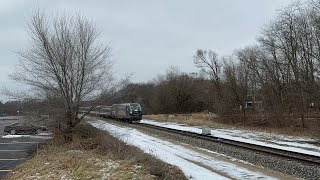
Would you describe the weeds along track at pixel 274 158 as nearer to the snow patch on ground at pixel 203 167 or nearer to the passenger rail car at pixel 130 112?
the snow patch on ground at pixel 203 167

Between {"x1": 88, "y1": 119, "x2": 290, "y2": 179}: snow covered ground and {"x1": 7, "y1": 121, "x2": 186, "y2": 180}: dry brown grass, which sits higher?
{"x1": 7, "y1": 121, "x2": 186, "y2": 180}: dry brown grass

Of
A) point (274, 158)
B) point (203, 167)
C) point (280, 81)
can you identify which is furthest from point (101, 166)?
point (280, 81)

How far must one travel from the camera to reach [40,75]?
73.7 feet

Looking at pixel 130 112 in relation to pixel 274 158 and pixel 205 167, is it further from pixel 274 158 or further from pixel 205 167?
pixel 205 167

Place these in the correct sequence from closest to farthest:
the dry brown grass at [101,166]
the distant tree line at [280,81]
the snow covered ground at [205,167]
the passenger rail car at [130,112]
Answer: the dry brown grass at [101,166] → the snow covered ground at [205,167] → the distant tree line at [280,81] → the passenger rail car at [130,112]

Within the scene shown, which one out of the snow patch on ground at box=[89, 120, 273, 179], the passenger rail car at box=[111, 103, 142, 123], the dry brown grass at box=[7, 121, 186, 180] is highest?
the passenger rail car at box=[111, 103, 142, 123]

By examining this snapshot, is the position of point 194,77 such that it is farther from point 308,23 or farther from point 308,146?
point 308,146

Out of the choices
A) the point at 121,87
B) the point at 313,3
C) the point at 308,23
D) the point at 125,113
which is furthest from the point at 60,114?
the point at 125,113

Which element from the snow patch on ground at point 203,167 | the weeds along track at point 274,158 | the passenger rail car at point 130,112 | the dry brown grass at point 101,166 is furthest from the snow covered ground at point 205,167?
the passenger rail car at point 130,112

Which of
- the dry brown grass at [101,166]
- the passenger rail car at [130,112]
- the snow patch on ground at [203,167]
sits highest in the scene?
the passenger rail car at [130,112]

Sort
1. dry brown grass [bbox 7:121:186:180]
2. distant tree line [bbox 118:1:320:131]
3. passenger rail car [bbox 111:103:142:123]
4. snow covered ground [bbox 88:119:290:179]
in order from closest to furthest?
dry brown grass [bbox 7:121:186:180], snow covered ground [bbox 88:119:290:179], distant tree line [bbox 118:1:320:131], passenger rail car [bbox 111:103:142:123]

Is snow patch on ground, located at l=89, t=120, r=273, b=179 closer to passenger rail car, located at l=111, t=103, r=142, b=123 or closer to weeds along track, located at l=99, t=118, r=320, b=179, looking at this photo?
weeds along track, located at l=99, t=118, r=320, b=179

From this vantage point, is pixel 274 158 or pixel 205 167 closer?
pixel 205 167

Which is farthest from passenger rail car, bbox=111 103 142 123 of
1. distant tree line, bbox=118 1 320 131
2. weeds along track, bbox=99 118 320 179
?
weeds along track, bbox=99 118 320 179
